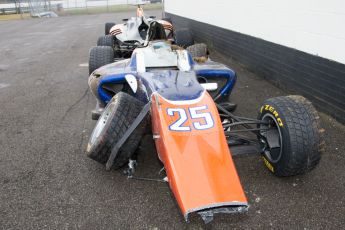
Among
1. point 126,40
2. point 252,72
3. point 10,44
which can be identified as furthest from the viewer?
point 10,44

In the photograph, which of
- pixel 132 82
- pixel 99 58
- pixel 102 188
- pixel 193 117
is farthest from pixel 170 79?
pixel 99 58

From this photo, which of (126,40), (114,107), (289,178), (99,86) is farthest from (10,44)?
(289,178)

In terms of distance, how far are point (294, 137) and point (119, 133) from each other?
5.17 feet

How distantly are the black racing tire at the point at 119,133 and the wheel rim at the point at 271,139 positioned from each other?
1195 mm

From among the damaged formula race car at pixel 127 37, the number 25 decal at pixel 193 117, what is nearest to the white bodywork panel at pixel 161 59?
the number 25 decal at pixel 193 117

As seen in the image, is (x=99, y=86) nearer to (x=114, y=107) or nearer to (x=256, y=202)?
(x=114, y=107)

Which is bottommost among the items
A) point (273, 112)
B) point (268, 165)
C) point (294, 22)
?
point (268, 165)

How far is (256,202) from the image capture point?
3186 millimetres

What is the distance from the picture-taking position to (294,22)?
19.0 feet

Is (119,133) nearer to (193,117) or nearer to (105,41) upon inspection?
(193,117)

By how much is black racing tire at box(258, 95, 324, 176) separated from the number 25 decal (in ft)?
2.20

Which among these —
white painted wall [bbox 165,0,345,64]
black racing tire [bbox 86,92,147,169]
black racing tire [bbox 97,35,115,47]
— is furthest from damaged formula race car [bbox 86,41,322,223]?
black racing tire [bbox 97,35,115,47]

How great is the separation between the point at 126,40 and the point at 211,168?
5.72 m

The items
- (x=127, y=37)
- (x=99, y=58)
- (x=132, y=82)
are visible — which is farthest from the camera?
(x=127, y=37)
